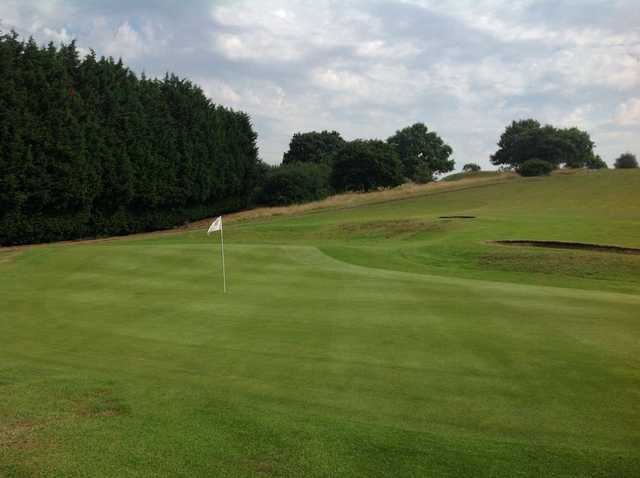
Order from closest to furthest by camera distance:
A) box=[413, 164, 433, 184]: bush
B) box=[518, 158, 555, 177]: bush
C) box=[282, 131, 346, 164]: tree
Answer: box=[518, 158, 555, 177]: bush, box=[413, 164, 433, 184]: bush, box=[282, 131, 346, 164]: tree

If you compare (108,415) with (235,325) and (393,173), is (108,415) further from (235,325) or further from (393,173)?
(393,173)

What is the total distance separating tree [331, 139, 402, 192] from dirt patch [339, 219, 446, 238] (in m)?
42.8

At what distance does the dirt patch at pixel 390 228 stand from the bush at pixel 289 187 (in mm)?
33607

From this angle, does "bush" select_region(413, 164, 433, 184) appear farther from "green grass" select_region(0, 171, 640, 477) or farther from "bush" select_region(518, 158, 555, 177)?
"green grass" select_region(0, 171, 640, 477)

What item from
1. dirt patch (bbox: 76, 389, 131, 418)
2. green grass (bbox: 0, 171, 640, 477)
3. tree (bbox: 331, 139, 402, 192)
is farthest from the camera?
tree (bbox: 331, 139, 402, 192)

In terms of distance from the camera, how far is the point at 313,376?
25.0ft

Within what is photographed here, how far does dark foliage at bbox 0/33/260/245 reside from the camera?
37.7 m

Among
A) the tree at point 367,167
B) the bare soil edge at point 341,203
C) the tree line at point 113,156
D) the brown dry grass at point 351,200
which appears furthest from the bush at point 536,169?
the tree at point 367,167

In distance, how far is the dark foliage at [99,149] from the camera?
37.7 meters

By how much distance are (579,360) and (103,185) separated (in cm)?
4253

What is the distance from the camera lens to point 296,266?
63.9 ft

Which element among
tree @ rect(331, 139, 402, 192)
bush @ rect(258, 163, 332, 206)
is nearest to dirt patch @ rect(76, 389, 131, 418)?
bush @ rect(258, 163, 332, 206)

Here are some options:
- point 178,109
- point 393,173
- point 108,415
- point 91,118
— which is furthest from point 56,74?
point 393,173

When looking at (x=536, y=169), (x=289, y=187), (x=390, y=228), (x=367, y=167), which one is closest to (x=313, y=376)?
(x=390, y=228)
